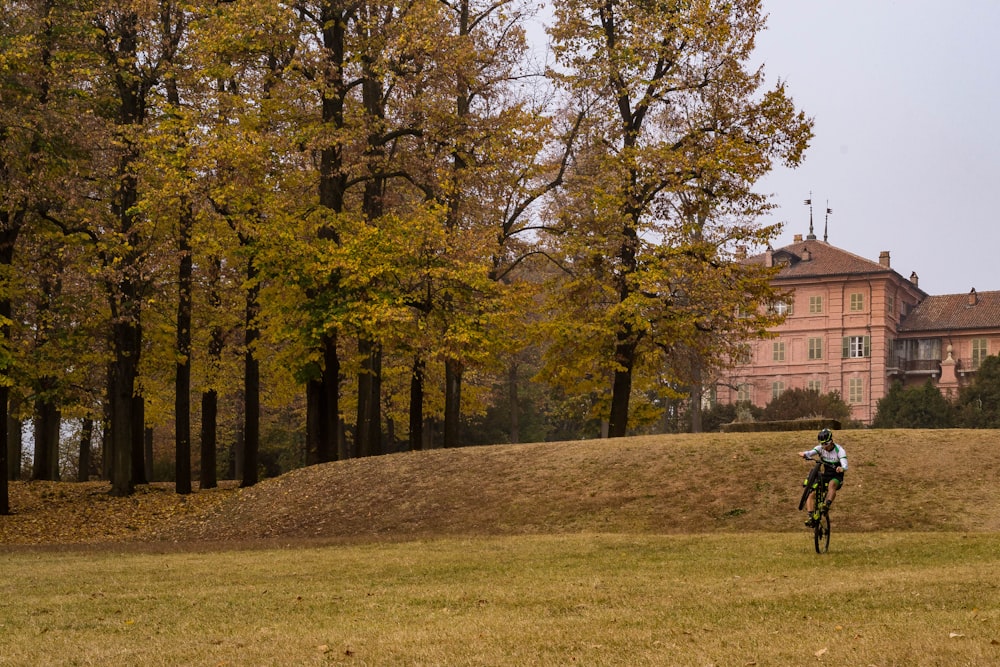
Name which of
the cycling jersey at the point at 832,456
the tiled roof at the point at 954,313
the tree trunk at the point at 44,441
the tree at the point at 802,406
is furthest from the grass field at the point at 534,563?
the tiled roof at the point at 954,313

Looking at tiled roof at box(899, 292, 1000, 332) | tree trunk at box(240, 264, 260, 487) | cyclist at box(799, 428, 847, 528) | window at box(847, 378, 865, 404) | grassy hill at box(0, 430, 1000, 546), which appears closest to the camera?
cyclist at box(799, 428, 847, 528)

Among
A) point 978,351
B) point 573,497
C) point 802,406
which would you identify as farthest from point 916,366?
point 573,497

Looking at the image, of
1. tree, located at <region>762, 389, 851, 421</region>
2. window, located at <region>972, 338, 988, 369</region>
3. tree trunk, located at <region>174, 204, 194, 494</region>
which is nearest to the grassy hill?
tree trunk, located at <region>174, 204, 194, 494</region>

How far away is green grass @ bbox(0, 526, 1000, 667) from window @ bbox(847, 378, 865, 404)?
75303 mm

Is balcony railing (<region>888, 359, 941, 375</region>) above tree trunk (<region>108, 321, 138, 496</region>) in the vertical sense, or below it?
above

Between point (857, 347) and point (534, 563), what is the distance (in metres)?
80.7

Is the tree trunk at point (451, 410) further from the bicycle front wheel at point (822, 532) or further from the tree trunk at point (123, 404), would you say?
the bicycle front wheel at point (822, 532)

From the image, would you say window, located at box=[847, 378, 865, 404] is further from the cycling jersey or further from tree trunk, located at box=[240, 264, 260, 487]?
the cycling jersey

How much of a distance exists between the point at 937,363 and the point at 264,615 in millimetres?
91001

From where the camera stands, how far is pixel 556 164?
41.4m

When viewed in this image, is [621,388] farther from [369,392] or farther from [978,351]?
[978,351]

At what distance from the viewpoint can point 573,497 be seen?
99.5 feet

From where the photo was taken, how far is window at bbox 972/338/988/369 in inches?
3834

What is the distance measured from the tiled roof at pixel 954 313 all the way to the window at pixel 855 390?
6745 mm
